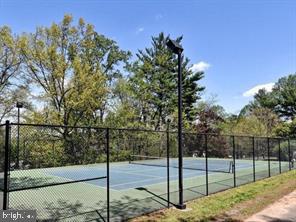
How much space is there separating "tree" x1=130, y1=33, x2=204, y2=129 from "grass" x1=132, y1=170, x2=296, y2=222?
25.6 meters

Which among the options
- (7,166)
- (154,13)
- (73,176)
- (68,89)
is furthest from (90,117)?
(7,166)

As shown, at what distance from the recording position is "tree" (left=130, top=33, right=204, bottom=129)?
3738cm

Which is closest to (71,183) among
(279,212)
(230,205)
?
(230,205)

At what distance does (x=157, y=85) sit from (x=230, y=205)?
2994cm

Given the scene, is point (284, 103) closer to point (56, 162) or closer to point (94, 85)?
point (94, 85)

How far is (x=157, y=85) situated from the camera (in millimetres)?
38156

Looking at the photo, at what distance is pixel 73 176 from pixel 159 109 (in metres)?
23.4

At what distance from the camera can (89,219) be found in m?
7.36

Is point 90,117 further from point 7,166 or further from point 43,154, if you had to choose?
point 7,166

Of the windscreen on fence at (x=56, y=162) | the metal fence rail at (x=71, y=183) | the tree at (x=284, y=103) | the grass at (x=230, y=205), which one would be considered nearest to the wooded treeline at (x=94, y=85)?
the tree at (x=284, y=103)

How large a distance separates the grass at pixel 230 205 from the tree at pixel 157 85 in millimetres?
25628

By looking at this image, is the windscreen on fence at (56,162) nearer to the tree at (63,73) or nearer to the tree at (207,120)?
the tree at (63,73)

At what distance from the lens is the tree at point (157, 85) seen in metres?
37.4

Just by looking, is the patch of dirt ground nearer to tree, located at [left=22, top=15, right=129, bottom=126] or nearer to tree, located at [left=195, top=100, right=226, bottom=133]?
tree, located at [left=22, top=15, right=129, bottom=126]
